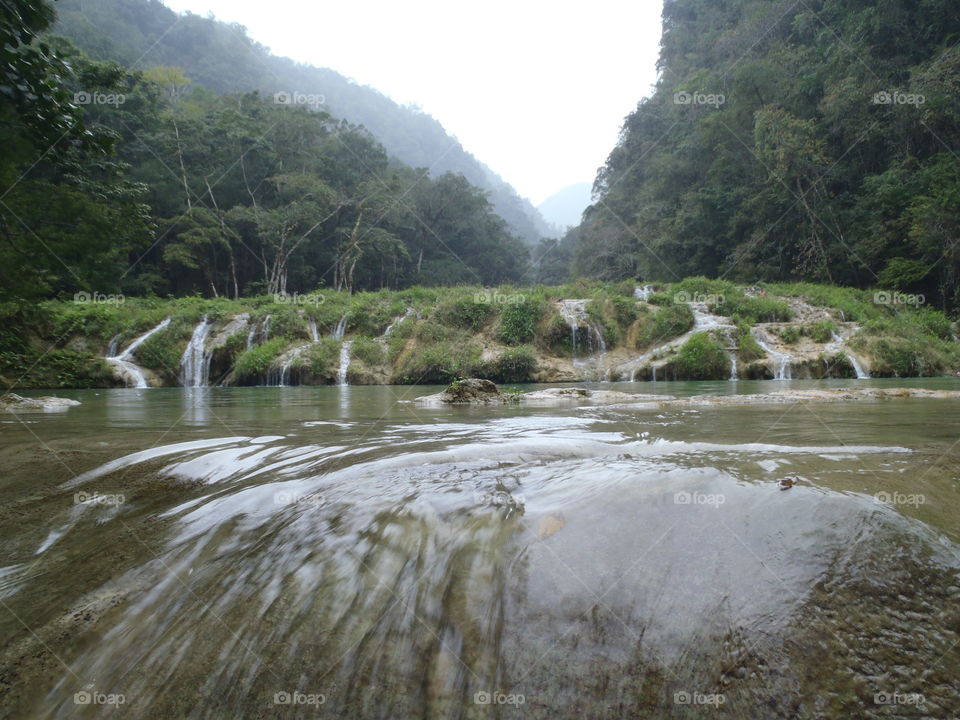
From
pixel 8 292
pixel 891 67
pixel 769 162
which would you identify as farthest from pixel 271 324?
pixel 891 67

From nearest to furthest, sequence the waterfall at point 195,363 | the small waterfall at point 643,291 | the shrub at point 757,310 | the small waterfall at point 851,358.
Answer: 1. the small waterfall at point 851,358
2. the waterfall at point 195,363
3. the shrub at point 757,310
4. the small waterfall at point 643,291

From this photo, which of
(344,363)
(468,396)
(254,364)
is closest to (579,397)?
(468,396)

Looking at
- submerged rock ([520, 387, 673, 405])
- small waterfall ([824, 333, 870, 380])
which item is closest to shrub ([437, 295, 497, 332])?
submerged rock ([520, 387, 673, 405])

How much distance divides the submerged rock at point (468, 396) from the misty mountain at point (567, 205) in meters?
164

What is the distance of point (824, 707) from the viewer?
118cm

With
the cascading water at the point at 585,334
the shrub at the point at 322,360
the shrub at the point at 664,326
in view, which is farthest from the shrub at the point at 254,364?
the shrub at the point at 664,326

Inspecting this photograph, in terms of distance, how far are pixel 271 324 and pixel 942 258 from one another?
2418 cm

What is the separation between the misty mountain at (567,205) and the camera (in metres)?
171

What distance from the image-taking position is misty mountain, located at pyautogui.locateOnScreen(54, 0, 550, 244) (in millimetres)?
47312

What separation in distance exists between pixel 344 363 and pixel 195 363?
492cm

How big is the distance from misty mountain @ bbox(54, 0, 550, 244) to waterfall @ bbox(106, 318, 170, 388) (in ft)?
85.4

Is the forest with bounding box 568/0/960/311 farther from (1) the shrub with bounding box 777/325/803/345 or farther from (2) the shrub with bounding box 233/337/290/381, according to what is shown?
(2) the shrub with bounding box 233/337/290/381

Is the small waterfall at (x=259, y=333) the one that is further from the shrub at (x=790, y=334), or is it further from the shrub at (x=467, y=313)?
the shrub at (x=790, y=334)

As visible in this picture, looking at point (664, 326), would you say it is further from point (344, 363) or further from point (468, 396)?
point (468, 396)
